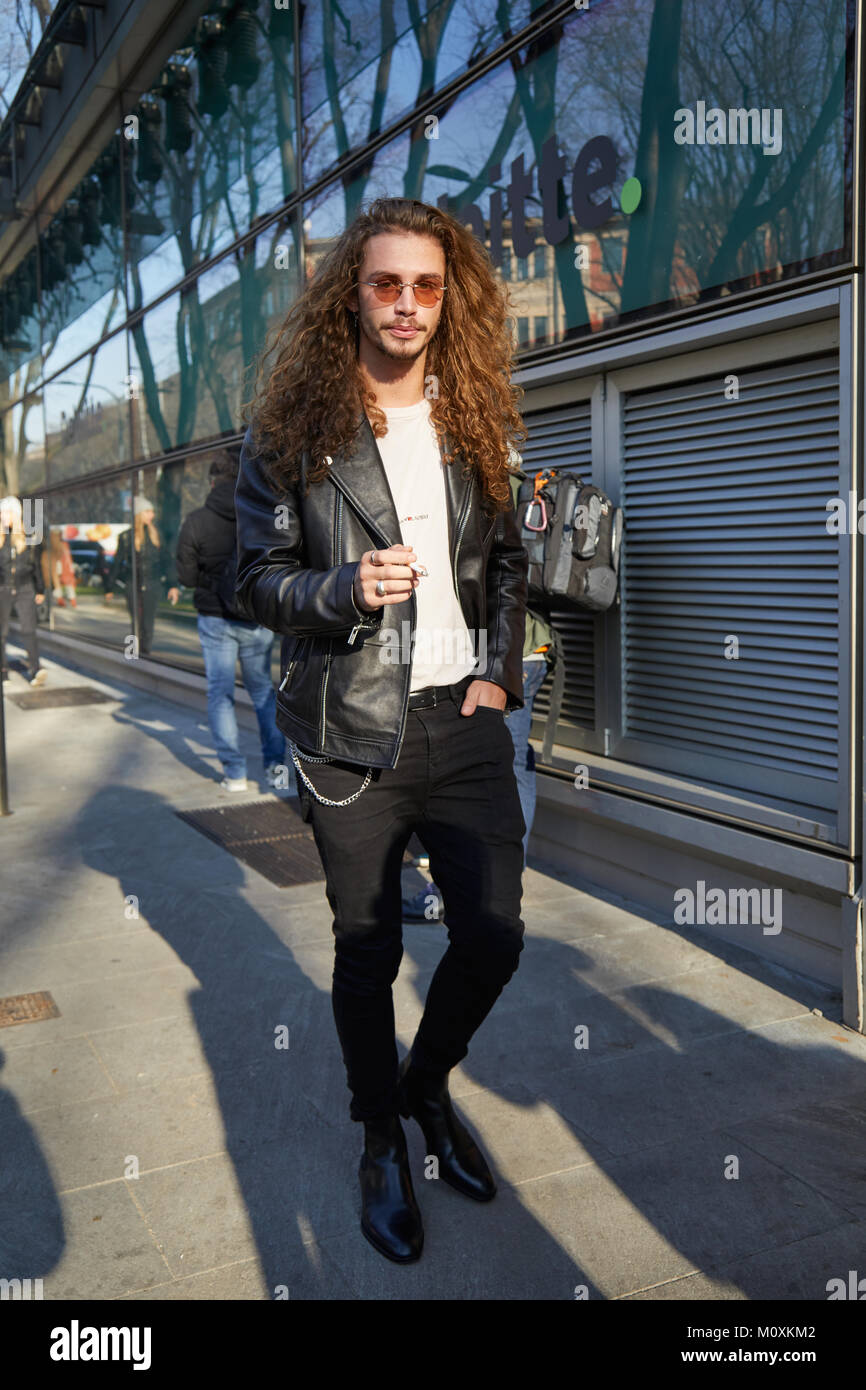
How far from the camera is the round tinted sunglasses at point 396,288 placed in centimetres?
254

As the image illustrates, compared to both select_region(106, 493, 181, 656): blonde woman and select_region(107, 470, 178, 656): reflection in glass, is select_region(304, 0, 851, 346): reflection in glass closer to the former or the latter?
select_region(107, 470, 178, 656): reflection in glass

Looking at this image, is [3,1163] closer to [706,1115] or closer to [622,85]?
[706,1115]

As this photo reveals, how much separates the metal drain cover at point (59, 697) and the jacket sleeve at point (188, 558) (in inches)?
204

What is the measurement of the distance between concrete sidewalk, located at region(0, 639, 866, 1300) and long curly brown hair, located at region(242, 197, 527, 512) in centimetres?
168

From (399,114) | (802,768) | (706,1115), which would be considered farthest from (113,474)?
(706,1115)

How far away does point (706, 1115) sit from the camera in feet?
11.0

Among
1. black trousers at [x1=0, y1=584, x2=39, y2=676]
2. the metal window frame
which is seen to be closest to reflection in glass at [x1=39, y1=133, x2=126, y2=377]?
black trousers at [x1=0, y1=584, x2=39, y2=676]

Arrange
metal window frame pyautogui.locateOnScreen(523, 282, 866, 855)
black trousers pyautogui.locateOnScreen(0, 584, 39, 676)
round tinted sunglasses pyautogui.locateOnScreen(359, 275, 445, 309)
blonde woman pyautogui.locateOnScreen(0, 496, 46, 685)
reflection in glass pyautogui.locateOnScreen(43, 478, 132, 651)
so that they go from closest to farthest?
round tinted sunglasses pyautogui.locateOnScreen(359, 275, 445, 309), metal window frame pyautogui.locateOnScreen(523, 282, 866, 855), blonde woman pyautogui.locateOnScreen(0, 496, 46, 685), black trousers pyautogui.locateOnScreen(0, 584, 39, 676), reflection in glass pyautogui.locateOnScreen(43, 478, 132, 651)

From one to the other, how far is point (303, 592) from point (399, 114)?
6.17 metres

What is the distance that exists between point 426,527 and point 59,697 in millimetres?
10979

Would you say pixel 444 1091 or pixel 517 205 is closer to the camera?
pixel 444 1091

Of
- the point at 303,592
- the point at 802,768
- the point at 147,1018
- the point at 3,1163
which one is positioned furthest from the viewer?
the point at 802,768

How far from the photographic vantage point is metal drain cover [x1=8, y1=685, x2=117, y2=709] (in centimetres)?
1233

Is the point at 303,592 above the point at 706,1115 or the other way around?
above
